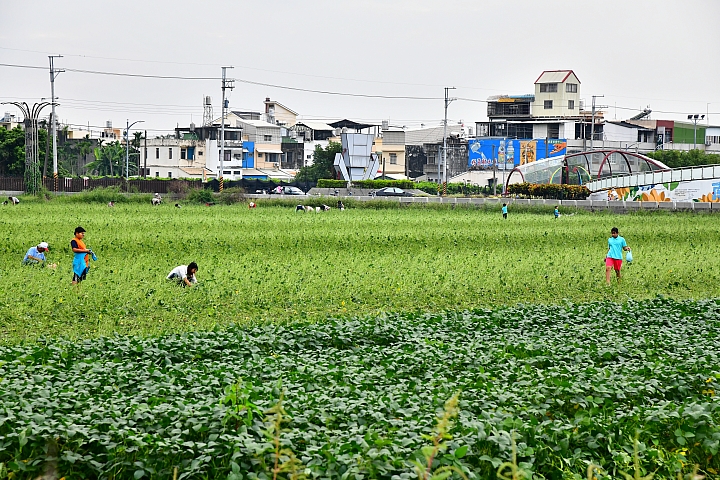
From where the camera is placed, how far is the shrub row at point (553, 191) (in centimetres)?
6388

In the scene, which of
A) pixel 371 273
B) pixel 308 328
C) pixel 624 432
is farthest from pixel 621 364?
pixel 371 273

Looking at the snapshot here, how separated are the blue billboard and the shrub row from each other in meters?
27.6

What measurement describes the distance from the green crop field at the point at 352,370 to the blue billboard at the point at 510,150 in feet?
230

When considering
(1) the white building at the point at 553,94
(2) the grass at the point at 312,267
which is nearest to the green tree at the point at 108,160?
(1) the white building at the point at 553,94

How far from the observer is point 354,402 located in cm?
952

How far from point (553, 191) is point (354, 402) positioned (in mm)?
57760

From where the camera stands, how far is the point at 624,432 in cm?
926

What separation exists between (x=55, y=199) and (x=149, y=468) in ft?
188

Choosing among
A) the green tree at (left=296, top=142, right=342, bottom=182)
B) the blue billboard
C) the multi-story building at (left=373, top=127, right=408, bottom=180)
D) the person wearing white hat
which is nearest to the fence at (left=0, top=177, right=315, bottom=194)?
the green tree at (left=296, top=142, right=342, bottom=182)

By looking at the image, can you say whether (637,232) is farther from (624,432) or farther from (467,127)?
(467,127)

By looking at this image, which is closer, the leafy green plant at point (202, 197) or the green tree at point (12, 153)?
the leafy green plant at point (202, 197)

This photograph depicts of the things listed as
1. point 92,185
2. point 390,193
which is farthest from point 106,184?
point 390,193

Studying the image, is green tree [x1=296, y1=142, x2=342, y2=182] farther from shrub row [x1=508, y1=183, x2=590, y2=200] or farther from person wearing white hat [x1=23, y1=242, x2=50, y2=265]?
person wearing white hat [x1=23, y1=242, x2=50, y2=265]

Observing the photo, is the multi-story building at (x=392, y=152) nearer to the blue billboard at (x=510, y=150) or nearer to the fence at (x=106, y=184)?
the blue billboard at (x=510, y=150)
